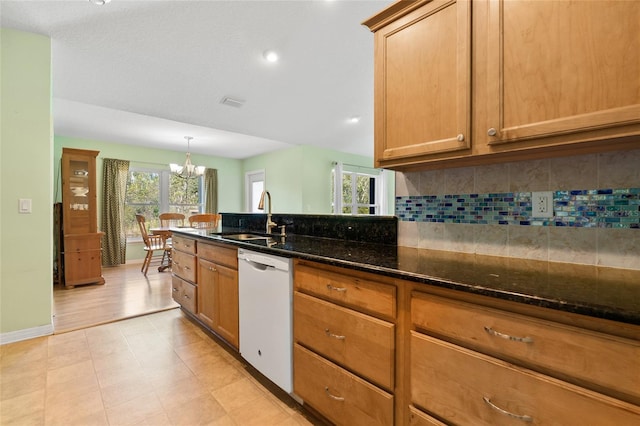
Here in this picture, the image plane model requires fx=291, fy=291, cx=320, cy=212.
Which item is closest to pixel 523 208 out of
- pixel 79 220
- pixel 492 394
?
pixel 492 394

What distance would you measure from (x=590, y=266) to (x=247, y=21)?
2.85 metres

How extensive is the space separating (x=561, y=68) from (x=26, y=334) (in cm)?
385

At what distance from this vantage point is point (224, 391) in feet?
5.76

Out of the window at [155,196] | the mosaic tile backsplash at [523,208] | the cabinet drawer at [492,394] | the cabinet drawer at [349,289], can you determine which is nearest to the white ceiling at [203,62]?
the window at [155,196]

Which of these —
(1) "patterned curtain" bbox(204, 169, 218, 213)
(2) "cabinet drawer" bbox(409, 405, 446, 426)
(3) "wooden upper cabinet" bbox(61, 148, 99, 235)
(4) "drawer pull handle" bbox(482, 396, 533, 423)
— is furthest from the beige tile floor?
(1) "patterned curtain" bbox(204, 169, 218, 213)

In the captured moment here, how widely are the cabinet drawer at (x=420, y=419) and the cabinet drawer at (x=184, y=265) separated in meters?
2.08

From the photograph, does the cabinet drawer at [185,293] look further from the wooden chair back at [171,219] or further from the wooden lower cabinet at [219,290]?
the wooden chair back at [171,219]

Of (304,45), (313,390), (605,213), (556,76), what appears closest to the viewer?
(556,76)

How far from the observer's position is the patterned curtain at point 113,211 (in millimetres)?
5508

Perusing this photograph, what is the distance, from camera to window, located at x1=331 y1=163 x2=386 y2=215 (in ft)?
21.6

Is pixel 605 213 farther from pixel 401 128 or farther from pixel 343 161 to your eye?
pixel 343 161

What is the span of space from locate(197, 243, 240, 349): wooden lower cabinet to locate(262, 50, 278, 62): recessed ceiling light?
1.99 meters

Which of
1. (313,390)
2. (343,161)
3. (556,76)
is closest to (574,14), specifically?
(556,76)

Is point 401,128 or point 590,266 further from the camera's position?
point 401,128
